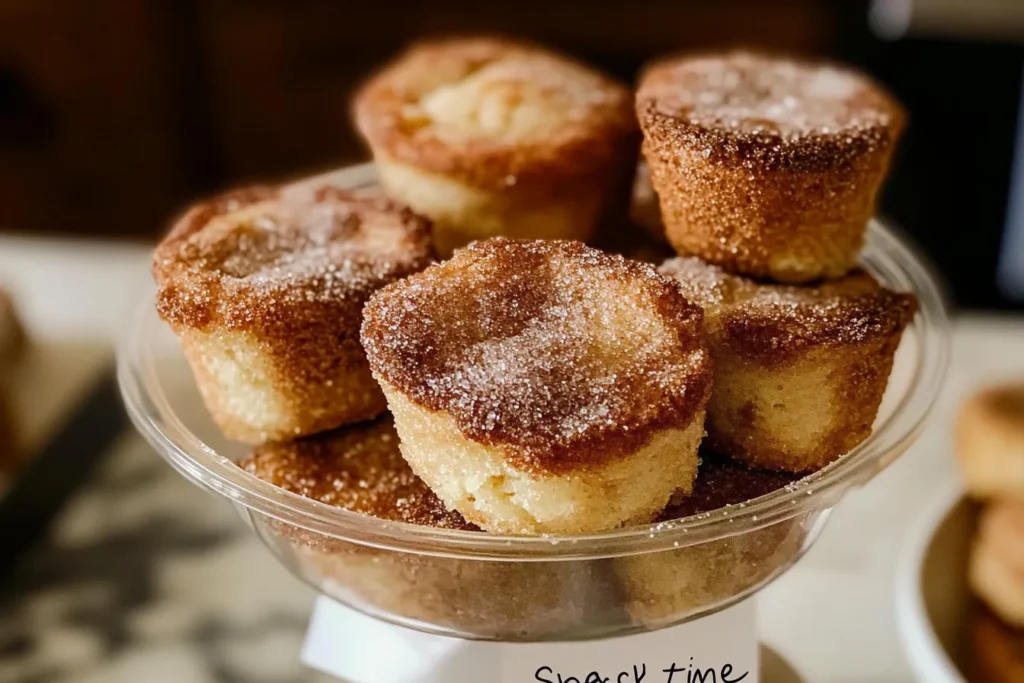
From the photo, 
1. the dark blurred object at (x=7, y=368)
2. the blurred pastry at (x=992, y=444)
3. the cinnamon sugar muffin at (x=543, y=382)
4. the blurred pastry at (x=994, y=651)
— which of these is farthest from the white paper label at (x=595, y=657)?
the dark blurred object at (x=7, y=368)

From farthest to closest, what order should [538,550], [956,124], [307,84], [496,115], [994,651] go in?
1. [307,84]
2. [956,124]
3. [994,651]
4. [496,115]
5. [538,550]

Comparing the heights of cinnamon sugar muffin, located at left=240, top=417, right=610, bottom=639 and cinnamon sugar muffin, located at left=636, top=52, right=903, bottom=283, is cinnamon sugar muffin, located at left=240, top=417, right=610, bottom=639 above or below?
below

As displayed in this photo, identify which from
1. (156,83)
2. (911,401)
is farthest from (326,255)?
(156,83)

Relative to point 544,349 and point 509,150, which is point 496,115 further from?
point 544,349

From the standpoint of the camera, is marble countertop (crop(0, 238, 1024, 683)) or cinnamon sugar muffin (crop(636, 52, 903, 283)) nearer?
cinnamon sugar muffin (crop(636, 52, 903, 283))

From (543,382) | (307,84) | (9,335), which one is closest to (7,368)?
(9,335)

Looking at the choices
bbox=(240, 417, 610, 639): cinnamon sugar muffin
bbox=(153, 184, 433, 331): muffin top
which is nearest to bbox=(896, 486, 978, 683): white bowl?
bbox=(240, 417, 610, 639): cinnamon sugar muffin

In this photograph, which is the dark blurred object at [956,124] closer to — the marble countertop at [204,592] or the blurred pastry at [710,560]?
the marble countertop at [204,592]

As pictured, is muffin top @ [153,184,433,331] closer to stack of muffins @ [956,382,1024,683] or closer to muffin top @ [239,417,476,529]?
muffin top @ [239,417,476,529]
